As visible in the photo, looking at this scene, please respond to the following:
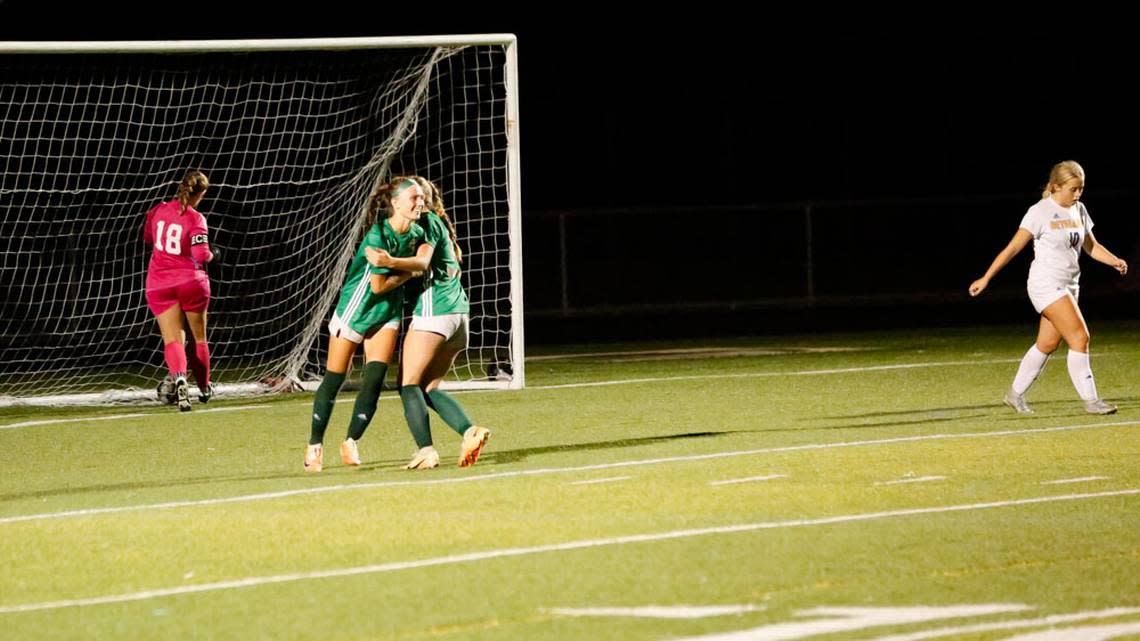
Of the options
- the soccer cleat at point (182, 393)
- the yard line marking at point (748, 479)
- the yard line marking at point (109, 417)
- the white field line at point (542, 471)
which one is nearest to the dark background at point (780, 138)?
the yard line marking at point (109, 417)

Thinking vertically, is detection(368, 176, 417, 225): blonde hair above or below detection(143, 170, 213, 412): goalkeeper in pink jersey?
above

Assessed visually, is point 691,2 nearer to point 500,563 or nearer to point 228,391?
point 228,391

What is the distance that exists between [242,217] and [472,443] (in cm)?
824

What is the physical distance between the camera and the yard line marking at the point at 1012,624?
23.0 feet

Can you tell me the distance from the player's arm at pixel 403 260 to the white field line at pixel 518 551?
2.76 meters

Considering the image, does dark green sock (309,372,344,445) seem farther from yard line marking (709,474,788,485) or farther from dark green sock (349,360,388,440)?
yard line marking (709,474,788,485)

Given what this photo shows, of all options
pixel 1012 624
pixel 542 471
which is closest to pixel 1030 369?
pixel 542 471

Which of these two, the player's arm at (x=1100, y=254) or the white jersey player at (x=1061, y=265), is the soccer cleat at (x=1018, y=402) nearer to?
the white jersey player at (x=1061, y=265)

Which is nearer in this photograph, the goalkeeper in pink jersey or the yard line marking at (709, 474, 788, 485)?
the yard line marking at (709, 474, 788, 485)

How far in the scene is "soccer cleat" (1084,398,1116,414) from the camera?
1405cm

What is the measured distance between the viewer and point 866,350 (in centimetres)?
2116

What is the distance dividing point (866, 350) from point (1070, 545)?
12.4 meters

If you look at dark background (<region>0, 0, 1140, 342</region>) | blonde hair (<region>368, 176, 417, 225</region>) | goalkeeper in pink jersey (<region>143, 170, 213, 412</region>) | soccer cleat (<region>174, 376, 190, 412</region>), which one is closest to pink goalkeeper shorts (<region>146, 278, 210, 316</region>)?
goalkeeper in pink jersey (<region>143, 170, 213, 412</region>)

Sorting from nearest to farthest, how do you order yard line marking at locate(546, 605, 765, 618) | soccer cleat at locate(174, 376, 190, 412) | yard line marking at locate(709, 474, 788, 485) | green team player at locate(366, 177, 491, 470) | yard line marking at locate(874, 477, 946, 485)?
yard line marking at locate(546, 605, 765, 618) < yard line marking at locate(874, 477, 946, 485) < yard line marking at locate(709, 474, 788, 485) < green team player at locate(366, 177, 491, 470) < soccer cleat at locate(174, 376, 190, 412)
